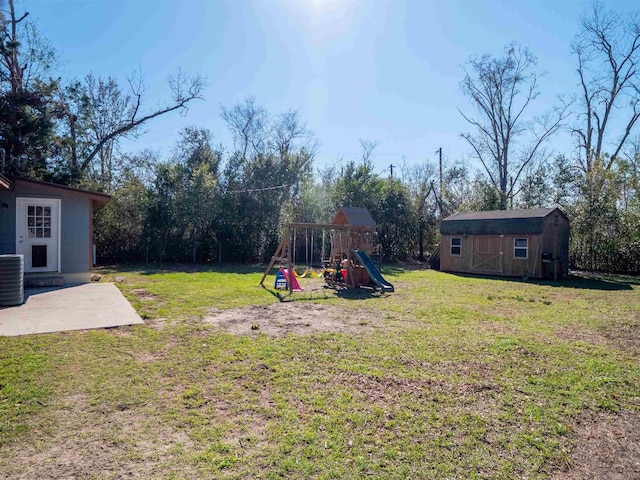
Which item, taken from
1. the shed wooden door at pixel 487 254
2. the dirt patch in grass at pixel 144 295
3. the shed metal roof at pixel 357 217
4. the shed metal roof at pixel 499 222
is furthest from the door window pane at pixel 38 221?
the shed wooden door at pixel 487 254

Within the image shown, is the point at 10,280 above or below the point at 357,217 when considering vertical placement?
below

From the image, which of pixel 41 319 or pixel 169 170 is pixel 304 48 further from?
pixel 41 319

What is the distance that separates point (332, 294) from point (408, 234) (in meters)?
12.5

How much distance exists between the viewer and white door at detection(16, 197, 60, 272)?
29.5 ft

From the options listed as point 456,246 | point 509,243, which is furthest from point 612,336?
point 456,246

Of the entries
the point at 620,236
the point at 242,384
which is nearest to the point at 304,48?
the point at 242,384

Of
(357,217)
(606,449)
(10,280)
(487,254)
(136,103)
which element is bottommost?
(606,449)

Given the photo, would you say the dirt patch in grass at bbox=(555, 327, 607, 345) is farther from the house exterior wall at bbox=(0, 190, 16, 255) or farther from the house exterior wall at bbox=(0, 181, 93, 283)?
the house exterior wall at bbox=(0, 190, 16, 255)

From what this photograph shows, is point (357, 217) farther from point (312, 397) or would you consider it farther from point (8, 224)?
point (312, 397)

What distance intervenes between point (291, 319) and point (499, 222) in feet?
38.3

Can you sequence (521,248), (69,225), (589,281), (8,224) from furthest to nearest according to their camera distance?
(521,248) → (589,281) → (69,225) → (8,224)

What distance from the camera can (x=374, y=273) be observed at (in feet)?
33.7

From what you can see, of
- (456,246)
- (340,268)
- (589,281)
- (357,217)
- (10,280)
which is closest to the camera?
(10,280)

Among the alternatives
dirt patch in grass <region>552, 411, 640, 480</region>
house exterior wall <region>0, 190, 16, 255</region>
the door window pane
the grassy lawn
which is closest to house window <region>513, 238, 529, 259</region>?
the grassy lawn
